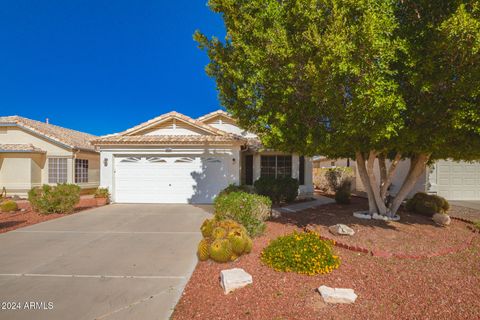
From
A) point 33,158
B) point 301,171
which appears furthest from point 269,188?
point 33,158

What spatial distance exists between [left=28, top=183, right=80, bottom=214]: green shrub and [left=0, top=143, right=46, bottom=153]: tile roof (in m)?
6.39

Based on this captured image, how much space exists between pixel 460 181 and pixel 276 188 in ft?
37.3

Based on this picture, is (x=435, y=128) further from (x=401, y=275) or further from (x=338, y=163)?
(x=338, y=163)

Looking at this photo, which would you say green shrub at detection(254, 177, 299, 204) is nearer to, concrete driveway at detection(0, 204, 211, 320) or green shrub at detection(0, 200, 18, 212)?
concrete driveway at detection(0, 204, 211, 320)

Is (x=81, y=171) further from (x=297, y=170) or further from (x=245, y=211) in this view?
(x=245, y=211)

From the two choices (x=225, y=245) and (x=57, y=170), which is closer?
(x=225, y=245)

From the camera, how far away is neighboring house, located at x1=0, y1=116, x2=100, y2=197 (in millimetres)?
15555

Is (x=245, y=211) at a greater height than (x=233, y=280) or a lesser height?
greater

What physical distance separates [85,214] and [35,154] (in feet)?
27.7

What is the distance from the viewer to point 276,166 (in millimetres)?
15250

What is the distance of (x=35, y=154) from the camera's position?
626 inches

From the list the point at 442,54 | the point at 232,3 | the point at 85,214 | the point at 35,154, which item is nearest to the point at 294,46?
the point at 232,3

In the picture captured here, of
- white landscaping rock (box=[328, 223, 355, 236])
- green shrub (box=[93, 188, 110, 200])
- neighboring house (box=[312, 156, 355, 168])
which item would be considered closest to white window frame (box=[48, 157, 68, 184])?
green shrub (box=[93, 188, 110, 200])

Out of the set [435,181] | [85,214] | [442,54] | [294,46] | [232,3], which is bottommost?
[85,214]
